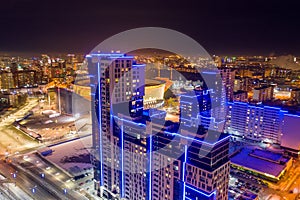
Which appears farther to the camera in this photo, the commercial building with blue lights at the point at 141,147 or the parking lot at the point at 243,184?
the parking lot at the point at 243,184

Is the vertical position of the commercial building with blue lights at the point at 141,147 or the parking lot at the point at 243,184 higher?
the commercial building with blue lights at the point at 141,147

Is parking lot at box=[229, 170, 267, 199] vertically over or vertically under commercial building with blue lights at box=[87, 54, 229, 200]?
under

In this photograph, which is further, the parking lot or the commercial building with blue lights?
the parking lot

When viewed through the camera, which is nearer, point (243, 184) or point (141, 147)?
point (141, 147)

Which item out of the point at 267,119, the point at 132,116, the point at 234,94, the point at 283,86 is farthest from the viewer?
the point at 283,86

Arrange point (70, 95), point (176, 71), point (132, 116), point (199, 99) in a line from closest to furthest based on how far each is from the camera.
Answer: point (132, 116) < point (199, 99) < point (70, 95) < point (176, 71)

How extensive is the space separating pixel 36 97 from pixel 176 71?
1879cm

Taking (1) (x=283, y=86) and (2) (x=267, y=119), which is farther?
(1) (x=283, y=86)

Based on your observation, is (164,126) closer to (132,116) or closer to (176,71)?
(132,116)

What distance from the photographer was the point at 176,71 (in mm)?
36000

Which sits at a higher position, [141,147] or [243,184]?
[141,147]

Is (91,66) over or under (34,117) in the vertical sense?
over

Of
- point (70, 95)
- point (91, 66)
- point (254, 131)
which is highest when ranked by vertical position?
point (91, 66)

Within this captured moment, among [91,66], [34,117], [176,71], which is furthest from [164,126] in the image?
[176,71]
